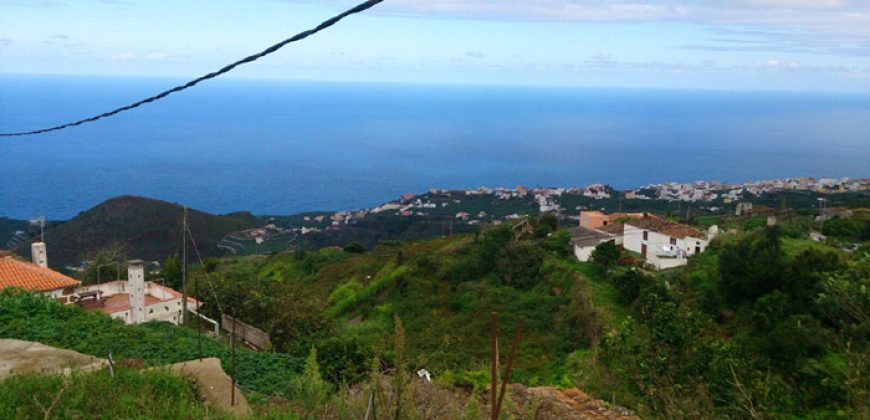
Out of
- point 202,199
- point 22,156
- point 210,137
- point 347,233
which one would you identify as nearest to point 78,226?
point 347,233

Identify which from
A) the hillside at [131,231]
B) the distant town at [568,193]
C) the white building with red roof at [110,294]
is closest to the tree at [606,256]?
the white building with red roof at [110,294]

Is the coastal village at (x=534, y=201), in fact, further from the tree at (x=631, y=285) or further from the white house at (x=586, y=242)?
the tree at (x=631, y=285)

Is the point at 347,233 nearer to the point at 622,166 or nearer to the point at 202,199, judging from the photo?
the point at 202,199

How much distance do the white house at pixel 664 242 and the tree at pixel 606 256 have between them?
5.60ft

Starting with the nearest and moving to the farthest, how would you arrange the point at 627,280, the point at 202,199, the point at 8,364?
the point at 8,364
the point at 627,280
the point at 202,199

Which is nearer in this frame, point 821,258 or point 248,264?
point 821,258

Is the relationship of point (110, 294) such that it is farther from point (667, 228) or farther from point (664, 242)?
point (667, 228)

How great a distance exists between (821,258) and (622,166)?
83.4 metres

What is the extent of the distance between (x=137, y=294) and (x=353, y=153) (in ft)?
311

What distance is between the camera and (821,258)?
1141 centimetres

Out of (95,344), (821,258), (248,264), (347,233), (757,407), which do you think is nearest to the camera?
(757,407)

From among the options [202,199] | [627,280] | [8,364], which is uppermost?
[8,364]

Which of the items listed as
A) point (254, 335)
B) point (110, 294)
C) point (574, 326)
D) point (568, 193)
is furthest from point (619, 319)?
point (568, 193)

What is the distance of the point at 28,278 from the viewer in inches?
524
